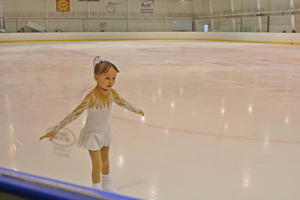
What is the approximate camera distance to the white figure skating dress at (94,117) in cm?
193

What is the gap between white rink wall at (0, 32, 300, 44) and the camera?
70.2 ft

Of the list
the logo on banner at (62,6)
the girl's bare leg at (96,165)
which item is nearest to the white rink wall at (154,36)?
the logo on banner at (62,6)

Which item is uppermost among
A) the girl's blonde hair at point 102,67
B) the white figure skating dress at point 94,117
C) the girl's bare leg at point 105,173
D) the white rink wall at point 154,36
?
the white rink wall at point 154,36

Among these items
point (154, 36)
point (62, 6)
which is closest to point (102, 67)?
point (154, 36)

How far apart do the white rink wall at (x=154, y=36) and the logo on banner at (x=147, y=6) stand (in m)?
5.23

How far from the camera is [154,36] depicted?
92.3 ft

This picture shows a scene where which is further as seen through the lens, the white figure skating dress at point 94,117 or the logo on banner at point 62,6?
the logo on banner at point 62,6

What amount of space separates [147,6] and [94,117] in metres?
31.9

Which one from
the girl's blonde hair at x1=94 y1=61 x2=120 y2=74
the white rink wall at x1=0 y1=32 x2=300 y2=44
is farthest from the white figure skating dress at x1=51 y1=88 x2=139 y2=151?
the white rink wall at x1=0 y1=32 x2=300 y2=44

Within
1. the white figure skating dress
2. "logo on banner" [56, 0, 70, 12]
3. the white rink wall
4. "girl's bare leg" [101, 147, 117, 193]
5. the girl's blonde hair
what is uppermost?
"logo on banner" [56, 0, 70, 12]

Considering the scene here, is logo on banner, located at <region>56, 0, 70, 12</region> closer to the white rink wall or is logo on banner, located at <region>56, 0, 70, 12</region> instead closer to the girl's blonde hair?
the white rink wall

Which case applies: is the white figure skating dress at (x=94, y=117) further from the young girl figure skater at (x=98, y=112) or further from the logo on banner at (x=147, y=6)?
the logo on banner at (x=147, y=6)

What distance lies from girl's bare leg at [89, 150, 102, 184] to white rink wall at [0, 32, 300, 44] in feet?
64.1

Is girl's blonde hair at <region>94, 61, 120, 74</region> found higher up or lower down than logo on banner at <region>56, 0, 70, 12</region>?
lower down
